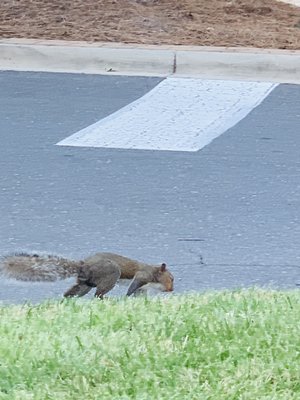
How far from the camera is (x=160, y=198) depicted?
722 centimetres

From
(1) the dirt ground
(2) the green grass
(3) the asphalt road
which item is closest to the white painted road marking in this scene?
(3) the asphalt road

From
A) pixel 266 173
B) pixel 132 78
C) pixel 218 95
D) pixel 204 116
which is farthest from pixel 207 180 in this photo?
pixel 132 78

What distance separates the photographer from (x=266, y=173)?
7.81 metres

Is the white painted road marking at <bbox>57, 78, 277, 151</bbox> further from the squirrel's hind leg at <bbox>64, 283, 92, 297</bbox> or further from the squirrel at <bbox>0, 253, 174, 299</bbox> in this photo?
the squirrel's hind leg at <bbox>64, 283, 92, 297</bbox>

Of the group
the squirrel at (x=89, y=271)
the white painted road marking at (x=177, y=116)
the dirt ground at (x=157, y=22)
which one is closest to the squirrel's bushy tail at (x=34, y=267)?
the squirrel at (x=89, y=271)

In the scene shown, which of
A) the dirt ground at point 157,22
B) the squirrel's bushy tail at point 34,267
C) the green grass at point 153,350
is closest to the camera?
the green grass at point 153,350

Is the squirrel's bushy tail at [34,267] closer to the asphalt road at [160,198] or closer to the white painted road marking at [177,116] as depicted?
the asphalt road at [160,198]

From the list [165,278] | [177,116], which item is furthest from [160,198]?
[177,116]

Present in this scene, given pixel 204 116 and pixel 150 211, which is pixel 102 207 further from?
pixel 204 116

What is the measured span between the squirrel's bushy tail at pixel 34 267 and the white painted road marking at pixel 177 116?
126 inches

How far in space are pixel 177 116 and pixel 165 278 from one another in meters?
4.00

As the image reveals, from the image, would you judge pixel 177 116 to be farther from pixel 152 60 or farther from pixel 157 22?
pixel 157 22

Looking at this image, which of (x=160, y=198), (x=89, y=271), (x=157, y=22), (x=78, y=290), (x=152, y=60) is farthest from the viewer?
(x=157, y=22)

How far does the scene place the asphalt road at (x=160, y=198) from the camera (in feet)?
20.3
